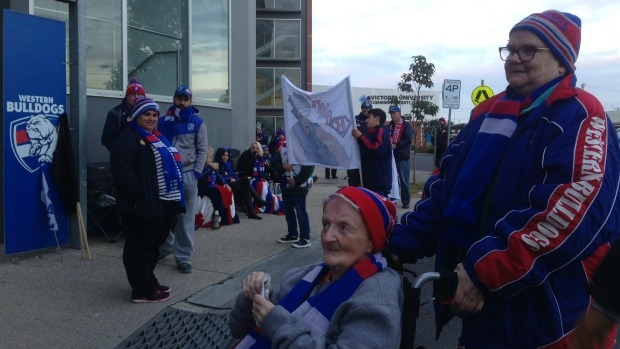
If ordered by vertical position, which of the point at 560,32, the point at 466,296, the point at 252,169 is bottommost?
the point at 252,169

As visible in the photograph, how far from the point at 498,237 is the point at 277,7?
3283 centimetres

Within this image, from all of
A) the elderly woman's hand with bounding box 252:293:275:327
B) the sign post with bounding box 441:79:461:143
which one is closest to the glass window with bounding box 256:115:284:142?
the sign post with bounding box 441:79:461:143

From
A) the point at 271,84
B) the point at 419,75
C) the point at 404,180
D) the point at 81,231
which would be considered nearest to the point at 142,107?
the point at 81,231

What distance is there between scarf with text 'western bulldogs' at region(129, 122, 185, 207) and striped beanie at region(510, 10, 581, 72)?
4.13 m

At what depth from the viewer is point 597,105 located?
2238 mm

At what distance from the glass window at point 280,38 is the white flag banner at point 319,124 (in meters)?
26.1

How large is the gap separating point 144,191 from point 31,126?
7.00ft

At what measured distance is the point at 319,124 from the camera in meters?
8.03

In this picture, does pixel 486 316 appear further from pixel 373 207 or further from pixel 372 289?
pixel 373 207

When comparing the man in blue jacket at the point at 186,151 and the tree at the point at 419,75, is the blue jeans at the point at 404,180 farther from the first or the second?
the tree at the point at 419,75

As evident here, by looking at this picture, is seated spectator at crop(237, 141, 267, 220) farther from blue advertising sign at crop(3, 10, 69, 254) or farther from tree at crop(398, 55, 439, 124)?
tree at crop(398, 55, 439, 124)

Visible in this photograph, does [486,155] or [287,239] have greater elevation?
[486,155]

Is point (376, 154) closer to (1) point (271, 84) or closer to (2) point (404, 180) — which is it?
(2) point (404, 180)

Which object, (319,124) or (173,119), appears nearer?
(173,119)
